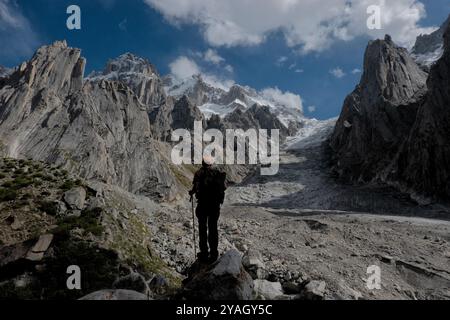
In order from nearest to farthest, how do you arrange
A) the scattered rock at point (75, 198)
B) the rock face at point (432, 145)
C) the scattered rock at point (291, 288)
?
the scattered rock at point (291, 288), the scattered rock at point (75, 198), the rock face at point (432, 145)

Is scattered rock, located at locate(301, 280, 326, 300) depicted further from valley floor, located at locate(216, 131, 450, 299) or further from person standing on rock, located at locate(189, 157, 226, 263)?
person standing on rock, located at locate(189, 157, 226, 263)

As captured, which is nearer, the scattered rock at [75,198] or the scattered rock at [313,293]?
the scattered rock at [313,293]

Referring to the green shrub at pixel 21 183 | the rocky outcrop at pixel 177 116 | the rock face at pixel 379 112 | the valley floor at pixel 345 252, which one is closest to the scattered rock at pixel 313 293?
the valley floor at pixel 345 252

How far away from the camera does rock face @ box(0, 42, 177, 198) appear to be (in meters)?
54.0

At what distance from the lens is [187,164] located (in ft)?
325

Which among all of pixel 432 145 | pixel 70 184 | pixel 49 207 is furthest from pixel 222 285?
pixel 432 145

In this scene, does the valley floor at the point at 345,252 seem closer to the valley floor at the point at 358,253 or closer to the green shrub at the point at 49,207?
the valley floor at the point at 358,253

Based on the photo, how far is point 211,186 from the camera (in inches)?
441

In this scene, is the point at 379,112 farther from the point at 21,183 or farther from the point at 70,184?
the point at 21,183

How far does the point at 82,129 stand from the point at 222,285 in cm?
5611

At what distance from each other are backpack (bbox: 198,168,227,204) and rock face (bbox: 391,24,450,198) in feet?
173

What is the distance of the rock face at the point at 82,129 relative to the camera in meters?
54.0

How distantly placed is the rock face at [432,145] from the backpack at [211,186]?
173ft
